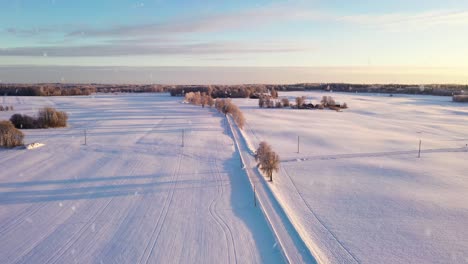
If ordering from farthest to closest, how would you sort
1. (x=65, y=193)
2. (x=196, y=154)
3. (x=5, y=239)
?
(x=196, y=154)
(x=65, y=193)
(x=5, y=239)

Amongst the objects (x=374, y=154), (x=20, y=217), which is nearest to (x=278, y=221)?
(x=20, y=217)

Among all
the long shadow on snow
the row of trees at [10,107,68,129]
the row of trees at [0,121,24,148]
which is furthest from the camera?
the row of trees at [10,107,68,129]

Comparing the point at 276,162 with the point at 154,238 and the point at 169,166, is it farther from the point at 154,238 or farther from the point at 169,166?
the point at 154,238

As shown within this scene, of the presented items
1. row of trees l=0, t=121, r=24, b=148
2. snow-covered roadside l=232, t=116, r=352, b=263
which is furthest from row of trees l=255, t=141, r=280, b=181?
row of trees l=0, t=121, r=24, b=148

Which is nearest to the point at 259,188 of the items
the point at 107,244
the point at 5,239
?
the point at 107,244

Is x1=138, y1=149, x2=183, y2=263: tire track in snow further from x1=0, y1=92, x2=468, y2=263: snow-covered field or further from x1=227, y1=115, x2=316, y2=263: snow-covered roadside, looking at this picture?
x1=227, y1=115, x2=316, y2=263: snow-covered roadside

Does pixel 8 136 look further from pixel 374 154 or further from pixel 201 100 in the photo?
pixel 201 100
